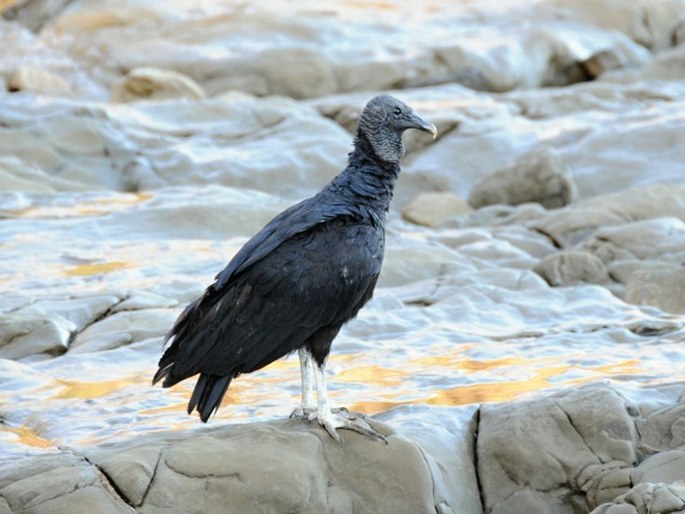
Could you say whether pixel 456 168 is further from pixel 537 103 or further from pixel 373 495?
pixel 373 495

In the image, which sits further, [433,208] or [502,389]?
[433,208]

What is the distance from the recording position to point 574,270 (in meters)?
10.2

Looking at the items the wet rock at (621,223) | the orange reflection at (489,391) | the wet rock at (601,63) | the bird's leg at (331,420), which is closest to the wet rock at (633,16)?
the wet rock at (601,63)

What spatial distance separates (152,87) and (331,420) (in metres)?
12.0

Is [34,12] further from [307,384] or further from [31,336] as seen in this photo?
[307,384]

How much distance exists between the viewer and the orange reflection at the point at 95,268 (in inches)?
368

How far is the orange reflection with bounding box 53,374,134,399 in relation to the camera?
662cm

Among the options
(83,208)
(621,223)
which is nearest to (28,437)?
(83,208)

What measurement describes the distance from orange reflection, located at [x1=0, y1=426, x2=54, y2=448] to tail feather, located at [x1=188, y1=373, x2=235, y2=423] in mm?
882

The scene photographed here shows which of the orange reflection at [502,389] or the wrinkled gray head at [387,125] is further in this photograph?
the orange reflection at [502,389]

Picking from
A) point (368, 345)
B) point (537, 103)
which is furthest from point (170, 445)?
point (537, 103)

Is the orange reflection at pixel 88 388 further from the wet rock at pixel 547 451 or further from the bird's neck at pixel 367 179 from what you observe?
the wet rock at pixel 547 451

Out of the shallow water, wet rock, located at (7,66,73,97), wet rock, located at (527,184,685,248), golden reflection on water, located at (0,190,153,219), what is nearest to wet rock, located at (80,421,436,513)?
the shallow water

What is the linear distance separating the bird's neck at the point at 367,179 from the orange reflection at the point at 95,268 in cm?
399
